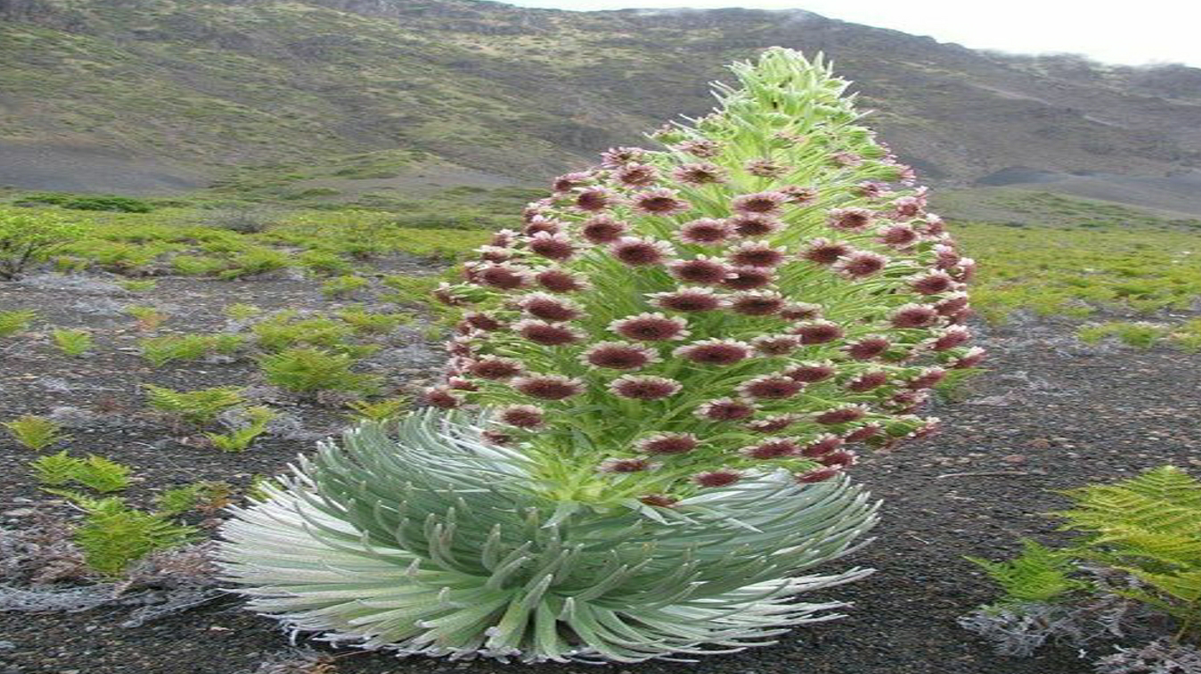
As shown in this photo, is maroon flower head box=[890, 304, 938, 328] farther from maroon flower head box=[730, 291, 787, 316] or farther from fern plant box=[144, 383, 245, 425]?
fern plant box=[144, 383, 245, 425]

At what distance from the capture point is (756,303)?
2.09 metres

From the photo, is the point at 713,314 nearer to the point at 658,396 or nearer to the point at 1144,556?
the point at 658,396

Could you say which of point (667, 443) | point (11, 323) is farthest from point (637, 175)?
point (11, 323)

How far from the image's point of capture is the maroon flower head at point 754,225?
2.10 metres

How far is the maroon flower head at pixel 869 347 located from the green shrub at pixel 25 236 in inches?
405

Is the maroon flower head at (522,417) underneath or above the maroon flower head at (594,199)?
underneath

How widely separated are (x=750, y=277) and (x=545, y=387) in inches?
17.2

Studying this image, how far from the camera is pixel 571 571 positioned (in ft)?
7.41

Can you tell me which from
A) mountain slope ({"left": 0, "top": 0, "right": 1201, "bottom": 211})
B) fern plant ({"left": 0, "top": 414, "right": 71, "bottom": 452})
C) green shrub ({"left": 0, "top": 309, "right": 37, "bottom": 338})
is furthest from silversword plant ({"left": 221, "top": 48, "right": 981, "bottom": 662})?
mountain slope ({"left": 0, "top": 0, "right": 1201, "bottom": 211})

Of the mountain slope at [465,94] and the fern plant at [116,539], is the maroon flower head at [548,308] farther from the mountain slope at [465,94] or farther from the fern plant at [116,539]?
the mountain slope at [465,94]

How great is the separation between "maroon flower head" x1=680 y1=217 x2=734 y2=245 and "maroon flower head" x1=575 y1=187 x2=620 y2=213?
0.56ft

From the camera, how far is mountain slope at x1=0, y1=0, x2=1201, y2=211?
6950 centimetres

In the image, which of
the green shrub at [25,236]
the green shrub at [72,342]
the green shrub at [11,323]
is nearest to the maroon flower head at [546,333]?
the green shrub at [72,342]

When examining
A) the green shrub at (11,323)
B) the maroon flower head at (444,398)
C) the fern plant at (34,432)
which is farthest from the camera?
the green shrub at (11,323)
